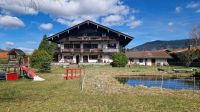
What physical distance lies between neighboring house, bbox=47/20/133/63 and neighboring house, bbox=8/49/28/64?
2287cm

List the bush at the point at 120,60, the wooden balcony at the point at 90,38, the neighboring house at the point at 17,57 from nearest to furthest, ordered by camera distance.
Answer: the neighboring house at the point at 17,57 < the bush at the point at 120,60 < the wooden balcony at the point at 90,38

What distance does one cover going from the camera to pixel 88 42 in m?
50.1

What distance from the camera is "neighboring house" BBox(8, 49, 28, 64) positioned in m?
23.7

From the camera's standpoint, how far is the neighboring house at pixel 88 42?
48.9 m

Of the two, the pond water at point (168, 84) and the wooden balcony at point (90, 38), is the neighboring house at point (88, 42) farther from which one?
the pond water at point (168, 84)

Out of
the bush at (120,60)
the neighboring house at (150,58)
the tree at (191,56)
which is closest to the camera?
the bush at (120,60)

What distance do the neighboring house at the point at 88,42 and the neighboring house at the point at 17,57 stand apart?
22868mm

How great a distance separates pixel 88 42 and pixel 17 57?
25553 millimetres

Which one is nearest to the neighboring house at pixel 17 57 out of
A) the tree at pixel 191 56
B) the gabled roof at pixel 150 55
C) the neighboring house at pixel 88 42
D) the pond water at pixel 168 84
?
the pond water at pixel 168 84

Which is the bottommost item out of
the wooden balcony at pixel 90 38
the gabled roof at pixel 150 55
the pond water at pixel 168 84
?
the pond water at pixel 168 84

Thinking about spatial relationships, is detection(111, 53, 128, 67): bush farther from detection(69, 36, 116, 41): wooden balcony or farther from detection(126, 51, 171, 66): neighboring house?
detection(126, 51, 171, 66): neighboring house

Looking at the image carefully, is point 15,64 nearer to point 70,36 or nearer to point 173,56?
point 70,36

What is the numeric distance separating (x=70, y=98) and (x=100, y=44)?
38964 millimetres

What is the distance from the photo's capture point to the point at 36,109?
9.09 metres
